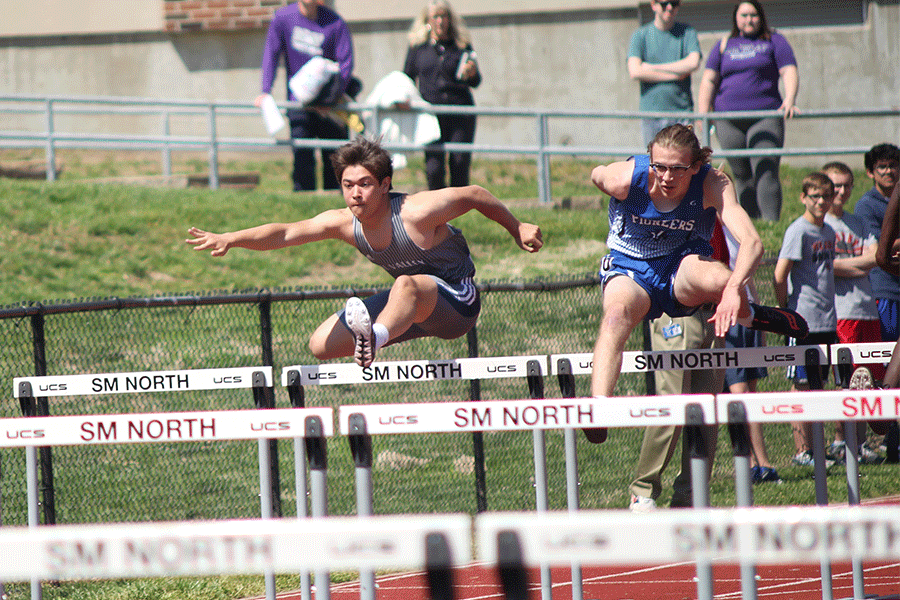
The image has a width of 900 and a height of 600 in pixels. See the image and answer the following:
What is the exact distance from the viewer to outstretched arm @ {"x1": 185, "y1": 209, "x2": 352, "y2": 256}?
560cm

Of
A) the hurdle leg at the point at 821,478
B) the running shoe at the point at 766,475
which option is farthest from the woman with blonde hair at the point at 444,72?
the hurdle leg at the point at 821,478

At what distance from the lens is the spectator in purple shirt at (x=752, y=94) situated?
35.9ft

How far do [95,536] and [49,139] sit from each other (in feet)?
40.8

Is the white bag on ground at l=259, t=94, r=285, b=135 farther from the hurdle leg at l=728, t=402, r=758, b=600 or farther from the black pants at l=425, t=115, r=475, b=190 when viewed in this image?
the hurdle leg at l=728, t=402, r=758, b=600

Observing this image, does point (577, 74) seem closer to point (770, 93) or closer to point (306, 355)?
point (770, 93)

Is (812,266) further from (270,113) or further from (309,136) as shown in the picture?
(309,136)

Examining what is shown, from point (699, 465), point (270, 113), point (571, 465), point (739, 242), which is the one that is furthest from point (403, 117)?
point (699, 465)

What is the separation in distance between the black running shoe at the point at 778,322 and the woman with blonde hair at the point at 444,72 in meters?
6.71

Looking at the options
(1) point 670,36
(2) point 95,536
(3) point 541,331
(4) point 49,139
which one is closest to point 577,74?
(1) point 670,36

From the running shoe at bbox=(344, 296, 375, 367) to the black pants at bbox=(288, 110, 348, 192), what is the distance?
801 cm

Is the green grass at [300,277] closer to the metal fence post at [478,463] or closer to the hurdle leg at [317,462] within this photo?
the metal fence post at [478,463]

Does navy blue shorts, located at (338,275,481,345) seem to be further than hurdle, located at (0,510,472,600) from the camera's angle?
Yes

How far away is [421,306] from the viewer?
5.57 m

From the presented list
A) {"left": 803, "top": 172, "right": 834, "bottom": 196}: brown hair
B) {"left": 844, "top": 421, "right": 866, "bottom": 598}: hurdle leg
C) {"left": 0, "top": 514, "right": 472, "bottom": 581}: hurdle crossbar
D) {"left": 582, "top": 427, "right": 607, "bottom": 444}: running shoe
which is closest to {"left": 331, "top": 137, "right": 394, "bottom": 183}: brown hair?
{"left": 582, "top": 427, "right": 607, "bottom": 444}: running shoe
